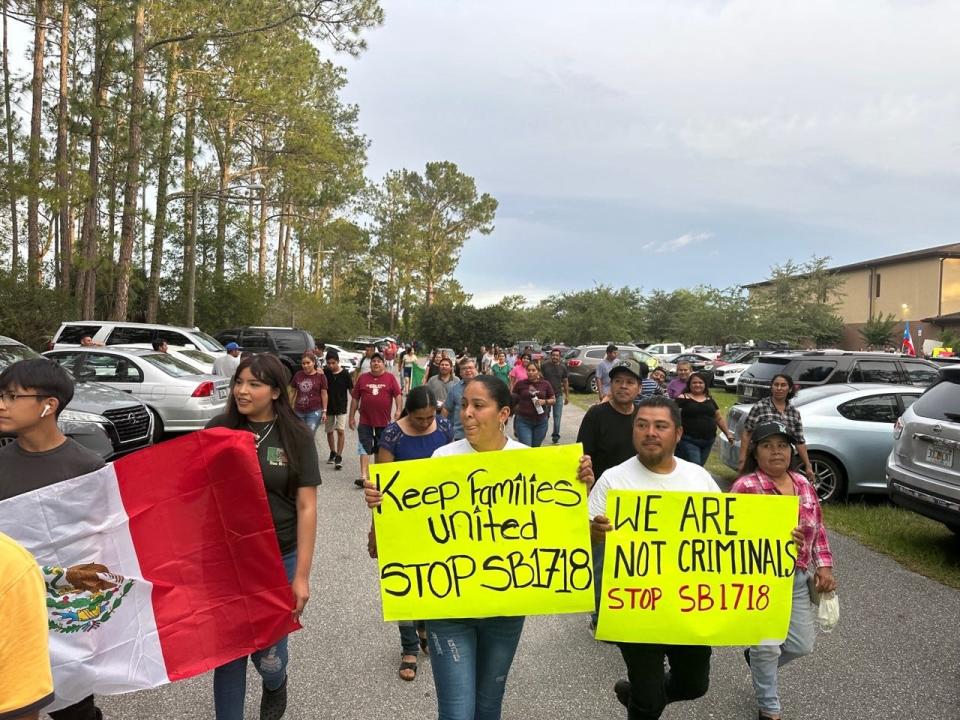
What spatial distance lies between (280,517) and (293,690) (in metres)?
1.33

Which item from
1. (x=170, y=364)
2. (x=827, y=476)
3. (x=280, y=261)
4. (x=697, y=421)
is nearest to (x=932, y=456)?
(x=697, y=421)

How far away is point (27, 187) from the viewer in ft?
47.7

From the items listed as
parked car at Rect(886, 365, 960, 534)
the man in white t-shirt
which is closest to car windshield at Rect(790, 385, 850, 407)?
parked car at Rect(886, 365, 960, 534)

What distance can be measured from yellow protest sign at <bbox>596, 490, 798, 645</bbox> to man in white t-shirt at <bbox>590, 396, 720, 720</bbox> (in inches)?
3.7

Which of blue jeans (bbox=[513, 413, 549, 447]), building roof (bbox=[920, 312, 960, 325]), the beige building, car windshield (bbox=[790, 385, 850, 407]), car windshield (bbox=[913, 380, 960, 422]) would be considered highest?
the beige building

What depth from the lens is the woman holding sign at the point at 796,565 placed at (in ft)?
10.4

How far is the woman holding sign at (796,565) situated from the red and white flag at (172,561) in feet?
7.38

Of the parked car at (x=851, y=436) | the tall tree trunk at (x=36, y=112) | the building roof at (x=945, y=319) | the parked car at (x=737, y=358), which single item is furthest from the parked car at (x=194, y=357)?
the building roof at (x=945, y=319)

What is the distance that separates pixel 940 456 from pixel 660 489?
4101 millimetres

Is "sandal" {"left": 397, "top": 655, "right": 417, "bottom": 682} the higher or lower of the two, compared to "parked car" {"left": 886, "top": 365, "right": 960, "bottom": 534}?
lower

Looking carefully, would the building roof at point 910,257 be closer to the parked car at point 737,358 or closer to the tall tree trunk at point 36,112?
the parked car at point 737,358

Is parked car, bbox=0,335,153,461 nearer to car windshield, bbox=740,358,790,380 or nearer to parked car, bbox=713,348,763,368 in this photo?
car windshield, bbox=740,358,790,380

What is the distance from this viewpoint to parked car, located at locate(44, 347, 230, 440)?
10.8 metres

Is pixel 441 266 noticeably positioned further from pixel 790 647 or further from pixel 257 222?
pixel 790 647
